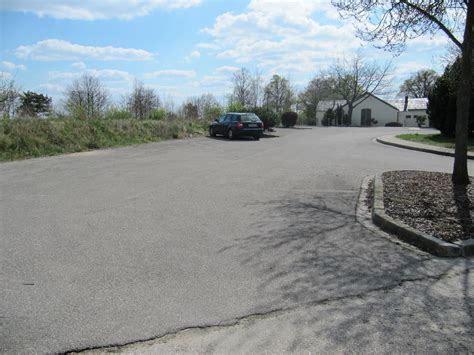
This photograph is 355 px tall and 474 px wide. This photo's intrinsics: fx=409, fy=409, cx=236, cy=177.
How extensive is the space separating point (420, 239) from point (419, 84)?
8676cm

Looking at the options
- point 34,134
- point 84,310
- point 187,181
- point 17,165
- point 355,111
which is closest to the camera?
point 84,310

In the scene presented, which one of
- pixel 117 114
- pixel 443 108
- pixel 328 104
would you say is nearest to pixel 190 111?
pixel 117 114

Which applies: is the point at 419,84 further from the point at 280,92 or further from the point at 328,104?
the point at 280,92

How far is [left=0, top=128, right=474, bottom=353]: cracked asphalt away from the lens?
3.09 metres

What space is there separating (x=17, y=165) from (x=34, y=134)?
138 inches

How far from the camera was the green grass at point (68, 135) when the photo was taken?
1458 centimetres

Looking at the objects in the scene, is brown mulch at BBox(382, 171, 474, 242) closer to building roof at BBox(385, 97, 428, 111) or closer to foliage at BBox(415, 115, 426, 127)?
foliage at BBox(415, 115, 426, 127)

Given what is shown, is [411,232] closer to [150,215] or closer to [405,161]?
[150,215]

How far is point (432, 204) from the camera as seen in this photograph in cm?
669

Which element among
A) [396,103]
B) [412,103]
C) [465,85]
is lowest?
[465,85]

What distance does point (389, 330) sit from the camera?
126 inches

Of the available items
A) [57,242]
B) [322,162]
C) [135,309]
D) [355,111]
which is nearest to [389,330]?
[135,309]

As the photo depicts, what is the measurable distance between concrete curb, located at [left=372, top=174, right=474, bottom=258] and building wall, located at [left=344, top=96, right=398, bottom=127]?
6903 cm

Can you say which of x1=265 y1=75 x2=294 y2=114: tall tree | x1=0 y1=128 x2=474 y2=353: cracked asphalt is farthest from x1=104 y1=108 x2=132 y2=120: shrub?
x1=265 y1=75 x2=294 y2=114: tall tree
